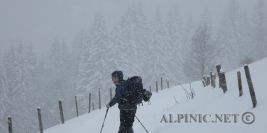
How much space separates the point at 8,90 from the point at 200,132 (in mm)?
45836

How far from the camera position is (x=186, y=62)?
5472 centimetres

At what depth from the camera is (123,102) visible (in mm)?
9500

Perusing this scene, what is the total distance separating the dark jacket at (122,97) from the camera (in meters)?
9.34

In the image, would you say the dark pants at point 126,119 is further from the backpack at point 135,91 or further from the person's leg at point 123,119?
the backpack at point 135,91

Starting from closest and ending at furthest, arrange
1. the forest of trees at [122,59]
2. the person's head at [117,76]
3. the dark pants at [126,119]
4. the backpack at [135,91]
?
the backpack at [135,91], the person's head at [117,76], the dark pants at [126,119], the forest of trees at [122,59]

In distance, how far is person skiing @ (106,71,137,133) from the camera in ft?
30.7

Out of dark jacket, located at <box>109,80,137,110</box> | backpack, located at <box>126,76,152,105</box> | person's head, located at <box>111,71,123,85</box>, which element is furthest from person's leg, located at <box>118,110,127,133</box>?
person's head, located at <box>111,71,123,85</box>

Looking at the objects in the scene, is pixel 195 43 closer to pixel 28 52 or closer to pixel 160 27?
pixel 160 27

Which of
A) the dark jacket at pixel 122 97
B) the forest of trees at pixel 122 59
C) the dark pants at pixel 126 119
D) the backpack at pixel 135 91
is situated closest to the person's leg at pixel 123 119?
the dark pants at pixel 126 119

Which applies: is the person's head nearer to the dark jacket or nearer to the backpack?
the dark jacket

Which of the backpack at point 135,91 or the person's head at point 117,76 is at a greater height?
the person's head at point 117,76

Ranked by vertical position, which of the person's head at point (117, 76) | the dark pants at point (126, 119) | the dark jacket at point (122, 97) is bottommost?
the dark pants at point (126, 119)

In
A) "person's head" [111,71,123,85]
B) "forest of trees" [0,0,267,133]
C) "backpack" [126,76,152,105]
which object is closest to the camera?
"backpack" [126,76,152,105]

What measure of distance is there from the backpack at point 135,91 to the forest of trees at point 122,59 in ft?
110
